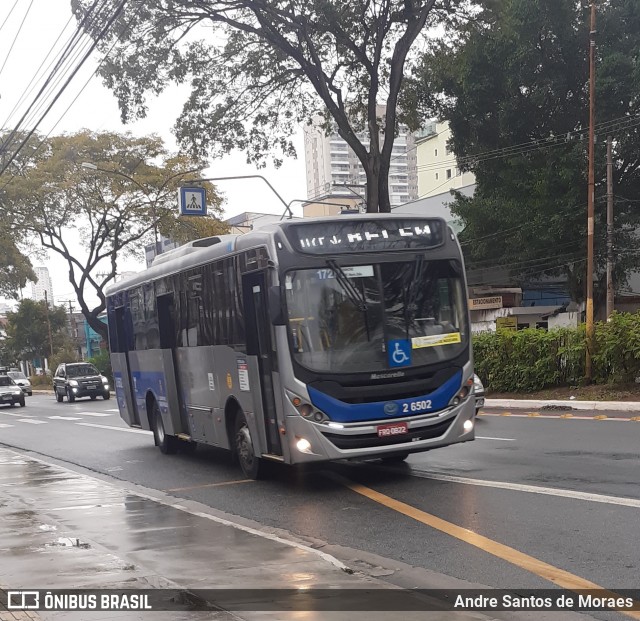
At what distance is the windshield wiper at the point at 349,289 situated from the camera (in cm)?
1030

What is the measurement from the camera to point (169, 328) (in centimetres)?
1461

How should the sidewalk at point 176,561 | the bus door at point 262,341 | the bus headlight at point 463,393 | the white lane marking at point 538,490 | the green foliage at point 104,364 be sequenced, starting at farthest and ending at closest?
the green foliage at point 104,364 < the bus headlight at point 463,393 < the bus door at point 262,341 < the white lane marking at point 538,490 < the sidewalk at point 176,561

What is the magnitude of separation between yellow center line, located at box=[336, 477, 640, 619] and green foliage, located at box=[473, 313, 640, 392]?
12067mm

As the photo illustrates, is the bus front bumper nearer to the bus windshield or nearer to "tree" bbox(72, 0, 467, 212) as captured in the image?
the bus windshield

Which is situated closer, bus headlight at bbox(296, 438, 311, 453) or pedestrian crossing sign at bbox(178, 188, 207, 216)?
bus headlight at bbox(296, 438, 311, 453)

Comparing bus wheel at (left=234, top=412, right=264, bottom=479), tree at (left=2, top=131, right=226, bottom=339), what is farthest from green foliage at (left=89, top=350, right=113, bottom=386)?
bus wheel at (left=234, top=412, right=264, bottom=479)

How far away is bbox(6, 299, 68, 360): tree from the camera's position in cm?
8088

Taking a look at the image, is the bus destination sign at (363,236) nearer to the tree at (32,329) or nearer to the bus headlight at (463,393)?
the bus headlight at (463,393)

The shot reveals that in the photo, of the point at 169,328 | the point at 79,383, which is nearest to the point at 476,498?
the point at 169,328

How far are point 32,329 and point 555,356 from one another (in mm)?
66363

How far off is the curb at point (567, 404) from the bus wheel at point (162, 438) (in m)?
9.06

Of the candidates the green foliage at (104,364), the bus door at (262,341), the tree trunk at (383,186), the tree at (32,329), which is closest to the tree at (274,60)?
the tree trunk at (383,186)

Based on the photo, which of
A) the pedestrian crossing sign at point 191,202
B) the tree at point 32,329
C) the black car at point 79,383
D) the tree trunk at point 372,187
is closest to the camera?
the tree trunk at point 372,187

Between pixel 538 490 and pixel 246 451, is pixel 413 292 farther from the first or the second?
pixel 246 451
